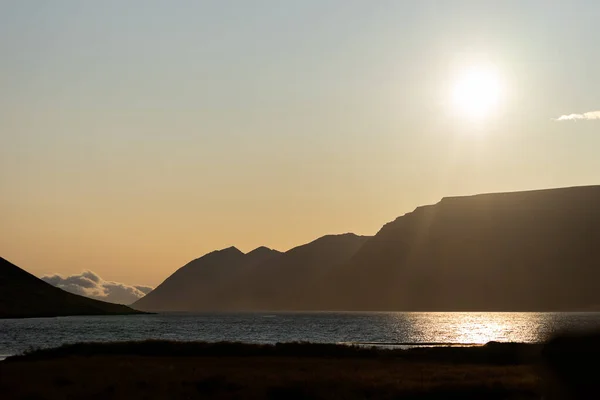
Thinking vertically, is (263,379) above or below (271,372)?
below

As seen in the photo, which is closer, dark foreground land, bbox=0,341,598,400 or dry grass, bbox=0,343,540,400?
dry grass, bbox=0,343,540,400

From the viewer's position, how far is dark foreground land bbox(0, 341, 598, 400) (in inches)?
1917

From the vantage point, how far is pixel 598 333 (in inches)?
1651

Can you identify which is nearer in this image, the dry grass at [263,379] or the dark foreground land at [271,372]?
the dry grass at [263,379]

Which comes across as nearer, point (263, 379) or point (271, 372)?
point (263, 379)

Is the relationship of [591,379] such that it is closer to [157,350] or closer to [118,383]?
[118,383]

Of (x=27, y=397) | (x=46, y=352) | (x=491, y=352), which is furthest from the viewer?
(x=46, y=352)

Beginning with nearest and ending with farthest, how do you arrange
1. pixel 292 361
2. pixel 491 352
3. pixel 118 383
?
pixel 118 383, pixel 292 361, pixel 491 352

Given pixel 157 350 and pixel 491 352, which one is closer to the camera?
pixel 491 352

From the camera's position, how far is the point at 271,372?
198 ft

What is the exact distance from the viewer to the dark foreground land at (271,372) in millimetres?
48688

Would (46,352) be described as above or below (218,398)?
above

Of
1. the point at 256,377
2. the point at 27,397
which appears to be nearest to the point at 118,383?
the point at 27,397

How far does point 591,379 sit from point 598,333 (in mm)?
2638
